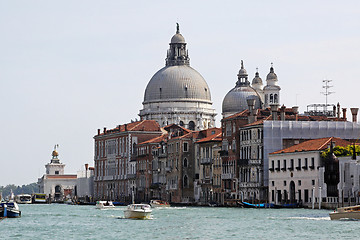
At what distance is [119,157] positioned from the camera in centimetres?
12288

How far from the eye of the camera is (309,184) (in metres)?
77.2

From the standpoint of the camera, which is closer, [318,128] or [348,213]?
[348,213]

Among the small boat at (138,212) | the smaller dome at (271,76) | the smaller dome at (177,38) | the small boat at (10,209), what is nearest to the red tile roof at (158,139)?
the smaller dome at (271,76)

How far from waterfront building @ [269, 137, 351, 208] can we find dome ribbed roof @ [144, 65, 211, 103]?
49.7 meters

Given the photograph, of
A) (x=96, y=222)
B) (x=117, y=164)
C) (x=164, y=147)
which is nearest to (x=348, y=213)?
(x=96, y=222)

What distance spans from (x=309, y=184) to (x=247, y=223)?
1868cm

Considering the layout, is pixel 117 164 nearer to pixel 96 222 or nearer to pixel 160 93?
pixel 160 93

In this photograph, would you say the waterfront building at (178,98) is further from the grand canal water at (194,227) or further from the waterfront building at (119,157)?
the grand canal water at (194,227)

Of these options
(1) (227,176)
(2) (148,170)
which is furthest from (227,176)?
(2) (148,170)

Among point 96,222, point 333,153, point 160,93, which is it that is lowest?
point 96,222

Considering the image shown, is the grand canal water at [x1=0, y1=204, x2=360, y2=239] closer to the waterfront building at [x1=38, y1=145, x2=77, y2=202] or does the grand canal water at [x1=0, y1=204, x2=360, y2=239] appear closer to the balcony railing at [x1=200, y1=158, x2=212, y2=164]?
the balcony railing at [x1=200, y1=158, x2=212, y2=164]

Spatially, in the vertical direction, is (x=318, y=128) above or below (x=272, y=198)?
above

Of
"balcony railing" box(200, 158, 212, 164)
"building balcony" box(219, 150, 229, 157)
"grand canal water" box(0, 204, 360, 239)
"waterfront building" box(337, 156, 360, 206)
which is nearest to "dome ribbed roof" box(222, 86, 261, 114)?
"balcony railing" box(200, 158, 212, 164)

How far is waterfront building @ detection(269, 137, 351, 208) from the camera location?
74581mm
